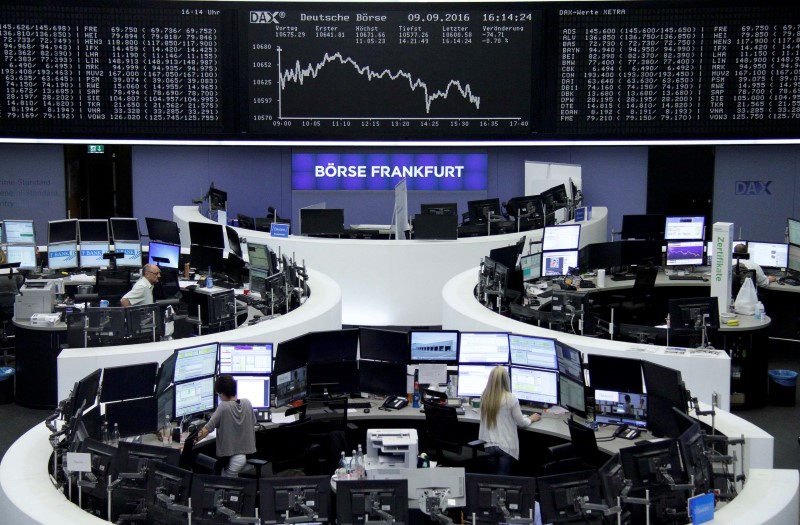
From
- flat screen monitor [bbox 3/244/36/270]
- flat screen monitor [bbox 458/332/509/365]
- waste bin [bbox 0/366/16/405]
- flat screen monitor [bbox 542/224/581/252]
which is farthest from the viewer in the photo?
flat screen monitor [bbox 3/244/36/270]

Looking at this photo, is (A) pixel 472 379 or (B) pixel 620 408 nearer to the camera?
(B) pixel 620 408

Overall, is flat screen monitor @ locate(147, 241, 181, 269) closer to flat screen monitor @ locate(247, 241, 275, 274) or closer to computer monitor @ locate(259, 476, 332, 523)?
flat screen monitor @ locate(247, 241, 275, 274)

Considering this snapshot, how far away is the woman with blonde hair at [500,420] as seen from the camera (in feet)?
25.3

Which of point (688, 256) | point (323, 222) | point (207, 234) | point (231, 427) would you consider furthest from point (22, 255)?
point (688, 256)

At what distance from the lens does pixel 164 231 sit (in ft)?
43.2

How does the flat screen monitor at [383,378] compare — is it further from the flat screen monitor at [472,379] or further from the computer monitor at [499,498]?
the computer monitor at [499,498]

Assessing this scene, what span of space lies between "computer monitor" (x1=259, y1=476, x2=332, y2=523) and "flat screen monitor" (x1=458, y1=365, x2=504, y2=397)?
2727 millimetres

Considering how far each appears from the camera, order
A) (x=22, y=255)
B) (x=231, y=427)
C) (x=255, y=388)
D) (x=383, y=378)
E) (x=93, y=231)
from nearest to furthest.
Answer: (x=231, y=427)
(x=255, y=388)
(x=383, y=378)
(x=22, y=255)
(x=93, y=231)

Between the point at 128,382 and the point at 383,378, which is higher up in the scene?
the point at 128,382

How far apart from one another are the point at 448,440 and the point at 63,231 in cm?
694

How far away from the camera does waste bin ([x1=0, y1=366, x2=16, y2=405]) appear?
35.4ft

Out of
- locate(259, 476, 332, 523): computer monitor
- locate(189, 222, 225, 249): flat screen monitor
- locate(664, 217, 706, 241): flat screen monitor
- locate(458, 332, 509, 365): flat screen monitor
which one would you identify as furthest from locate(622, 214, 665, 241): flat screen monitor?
locate(259, 476, 332, 523): computer monitor

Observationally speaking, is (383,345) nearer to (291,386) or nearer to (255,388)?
(291,386)

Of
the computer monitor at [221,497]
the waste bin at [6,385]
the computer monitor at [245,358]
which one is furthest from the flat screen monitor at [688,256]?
the computer monitor at [221,497]
